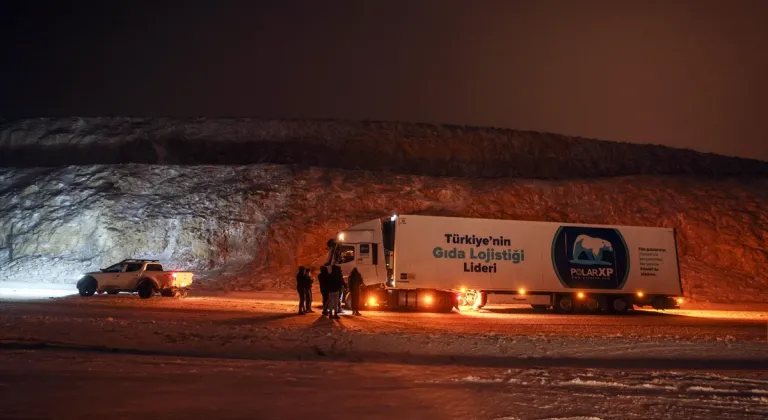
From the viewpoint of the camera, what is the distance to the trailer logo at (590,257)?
26.1 meters

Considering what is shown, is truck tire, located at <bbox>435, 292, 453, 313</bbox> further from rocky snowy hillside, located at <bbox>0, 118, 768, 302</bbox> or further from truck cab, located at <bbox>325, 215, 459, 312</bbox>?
rocky snowy hillside, located at <bbox>0, 118, 768, 302</bbox>

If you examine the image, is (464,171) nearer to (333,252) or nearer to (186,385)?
(333,252)

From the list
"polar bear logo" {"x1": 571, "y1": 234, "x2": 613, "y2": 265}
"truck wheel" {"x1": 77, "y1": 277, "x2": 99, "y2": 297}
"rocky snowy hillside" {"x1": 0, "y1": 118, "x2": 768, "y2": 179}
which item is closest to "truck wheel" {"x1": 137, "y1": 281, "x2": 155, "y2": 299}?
Result: "truck wheel" {"x1": 77, "y1": 277, "x2": 99, "y2": 297}

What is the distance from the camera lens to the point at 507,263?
25.5 metres

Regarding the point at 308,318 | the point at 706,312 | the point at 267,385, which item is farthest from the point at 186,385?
the point at 706,312

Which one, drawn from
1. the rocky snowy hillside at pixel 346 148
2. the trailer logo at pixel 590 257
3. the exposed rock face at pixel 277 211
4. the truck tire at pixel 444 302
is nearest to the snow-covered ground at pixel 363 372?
the truck tire at pixel 444 302

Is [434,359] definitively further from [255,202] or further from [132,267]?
[255,202]

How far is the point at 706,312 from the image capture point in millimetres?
27922

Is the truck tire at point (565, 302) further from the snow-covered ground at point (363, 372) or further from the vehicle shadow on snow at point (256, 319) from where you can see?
the vehicle shadow on snow at point (256, 319)

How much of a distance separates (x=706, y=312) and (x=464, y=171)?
35.7m

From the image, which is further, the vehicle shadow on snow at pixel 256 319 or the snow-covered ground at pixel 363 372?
the vehicle shadow on snow at pixel 256 319

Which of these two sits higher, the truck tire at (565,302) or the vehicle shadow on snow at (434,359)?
the truck tire at (565,302)

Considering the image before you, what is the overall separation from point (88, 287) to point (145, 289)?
9.55 feet

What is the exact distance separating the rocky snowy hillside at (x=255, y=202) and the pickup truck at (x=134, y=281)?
845cm
